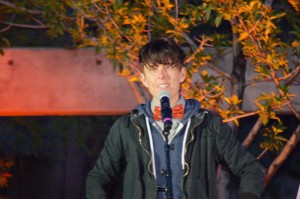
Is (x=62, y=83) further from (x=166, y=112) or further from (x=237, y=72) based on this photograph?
(x=166, y=112)

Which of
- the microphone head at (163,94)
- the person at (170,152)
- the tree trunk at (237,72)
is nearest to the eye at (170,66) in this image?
the person at (170,152)

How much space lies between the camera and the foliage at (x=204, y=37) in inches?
220

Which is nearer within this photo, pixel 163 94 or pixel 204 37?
pixel 163 94

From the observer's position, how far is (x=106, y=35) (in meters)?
6.20

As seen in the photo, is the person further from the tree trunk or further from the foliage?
the tree trunk

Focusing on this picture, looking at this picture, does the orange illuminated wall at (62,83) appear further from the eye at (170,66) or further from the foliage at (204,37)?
the eye at (170,66)

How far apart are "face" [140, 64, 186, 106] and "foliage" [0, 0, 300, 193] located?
1530 mm

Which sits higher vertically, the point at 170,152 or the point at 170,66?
the point at 170,66

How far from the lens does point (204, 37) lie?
19.7 ft

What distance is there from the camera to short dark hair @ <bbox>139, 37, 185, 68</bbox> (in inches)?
161

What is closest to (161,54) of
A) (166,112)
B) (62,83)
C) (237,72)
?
(166,112)

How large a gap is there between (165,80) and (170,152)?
0.36 metres

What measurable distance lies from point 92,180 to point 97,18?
251 centimetres

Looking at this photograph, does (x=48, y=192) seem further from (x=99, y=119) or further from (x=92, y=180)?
(x=92, y=180)
